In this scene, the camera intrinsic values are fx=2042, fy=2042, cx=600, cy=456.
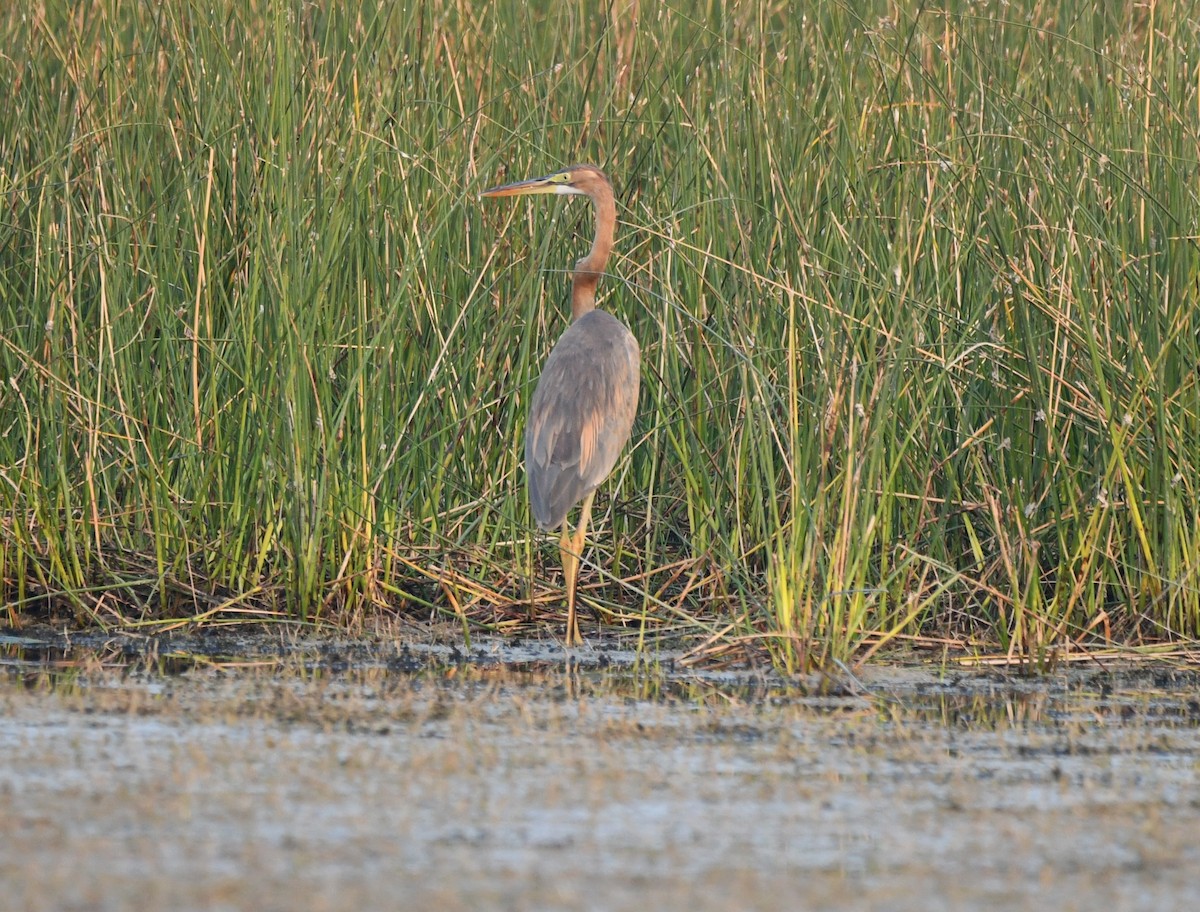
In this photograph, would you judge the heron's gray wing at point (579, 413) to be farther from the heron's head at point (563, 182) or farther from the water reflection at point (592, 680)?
the water reflection at point (592, 680)

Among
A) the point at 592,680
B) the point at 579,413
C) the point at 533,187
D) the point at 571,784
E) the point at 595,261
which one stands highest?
the point at 533,187

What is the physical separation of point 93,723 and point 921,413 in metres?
2.20

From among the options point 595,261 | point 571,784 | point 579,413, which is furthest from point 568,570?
point 571,784

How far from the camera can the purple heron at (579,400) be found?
570 cm

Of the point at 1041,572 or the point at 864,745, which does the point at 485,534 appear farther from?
the point at 864,745

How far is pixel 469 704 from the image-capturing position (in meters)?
4.66

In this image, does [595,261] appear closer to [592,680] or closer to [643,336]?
[643,336]

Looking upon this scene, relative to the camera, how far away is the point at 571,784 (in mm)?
3904

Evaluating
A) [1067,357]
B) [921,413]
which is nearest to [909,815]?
[921,413]

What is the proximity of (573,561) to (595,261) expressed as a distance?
111 cm

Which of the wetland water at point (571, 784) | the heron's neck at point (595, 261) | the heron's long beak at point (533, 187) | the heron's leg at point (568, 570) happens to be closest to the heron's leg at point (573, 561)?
the heron's leg at point (568, 570)

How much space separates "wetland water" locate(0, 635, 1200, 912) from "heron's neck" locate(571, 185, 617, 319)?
139cm

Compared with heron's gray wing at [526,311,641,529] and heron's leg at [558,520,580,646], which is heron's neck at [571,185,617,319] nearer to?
heron's gray wing at [526,311,641,529]

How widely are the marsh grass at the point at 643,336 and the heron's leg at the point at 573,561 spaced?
116mm
